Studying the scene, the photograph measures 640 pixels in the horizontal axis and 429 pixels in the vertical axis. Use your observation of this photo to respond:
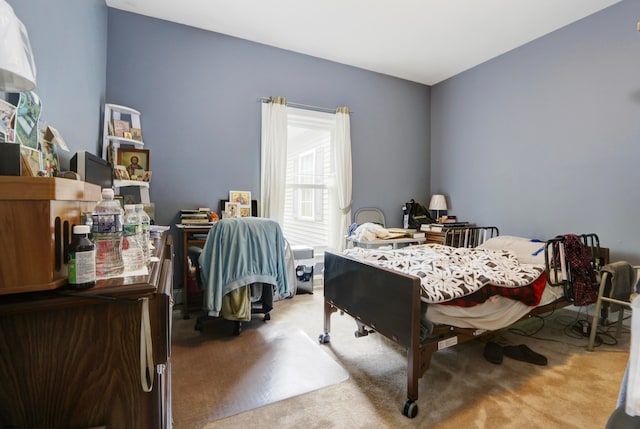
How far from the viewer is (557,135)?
321 cm

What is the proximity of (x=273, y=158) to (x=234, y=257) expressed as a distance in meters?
1.57

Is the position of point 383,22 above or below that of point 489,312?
above

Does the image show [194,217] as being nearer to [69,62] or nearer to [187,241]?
[187,241]

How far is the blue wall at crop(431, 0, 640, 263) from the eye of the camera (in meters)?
2.74

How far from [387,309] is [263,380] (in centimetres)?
88

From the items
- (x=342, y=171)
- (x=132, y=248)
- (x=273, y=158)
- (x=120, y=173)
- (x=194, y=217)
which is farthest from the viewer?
(x=342, y=171)

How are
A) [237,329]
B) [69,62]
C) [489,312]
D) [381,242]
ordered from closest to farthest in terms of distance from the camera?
[69,62], [489,312], [237,329], [381,242]

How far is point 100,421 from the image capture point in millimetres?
732

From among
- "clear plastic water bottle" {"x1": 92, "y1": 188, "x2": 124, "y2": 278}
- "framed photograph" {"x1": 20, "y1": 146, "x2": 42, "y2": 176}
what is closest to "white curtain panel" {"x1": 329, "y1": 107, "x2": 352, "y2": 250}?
"framed photograph" {"x1": 20, "y1": 146, "x2": 42, "y2": 176}

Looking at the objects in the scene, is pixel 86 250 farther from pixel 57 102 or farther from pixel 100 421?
pixel 57 102

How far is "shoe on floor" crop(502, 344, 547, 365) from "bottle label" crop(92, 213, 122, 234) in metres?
2.54

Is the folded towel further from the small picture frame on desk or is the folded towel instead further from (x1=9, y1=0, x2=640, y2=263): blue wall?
the small picture frame on desk

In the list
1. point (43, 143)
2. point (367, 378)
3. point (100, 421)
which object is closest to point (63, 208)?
point (100, 421)

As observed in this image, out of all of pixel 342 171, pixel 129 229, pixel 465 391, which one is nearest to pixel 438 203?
pixel 342 171
